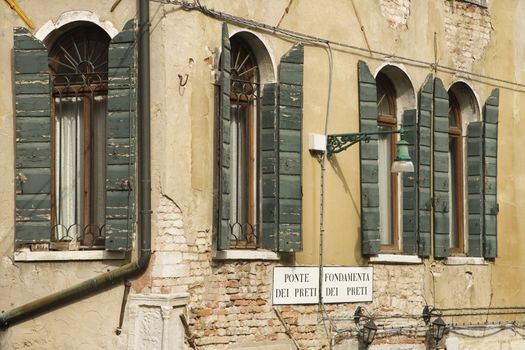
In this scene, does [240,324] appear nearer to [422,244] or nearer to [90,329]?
[90,329]

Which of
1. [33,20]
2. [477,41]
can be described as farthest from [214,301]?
[477,41]

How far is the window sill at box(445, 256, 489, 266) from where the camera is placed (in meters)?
15.4

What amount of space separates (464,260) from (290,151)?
3452mm

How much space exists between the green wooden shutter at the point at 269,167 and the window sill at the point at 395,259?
170cm

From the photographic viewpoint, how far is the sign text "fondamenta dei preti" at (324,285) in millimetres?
13195

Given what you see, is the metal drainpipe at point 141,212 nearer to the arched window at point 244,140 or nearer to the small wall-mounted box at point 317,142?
the arched window at point 244,140

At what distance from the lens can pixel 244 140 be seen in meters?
13.2

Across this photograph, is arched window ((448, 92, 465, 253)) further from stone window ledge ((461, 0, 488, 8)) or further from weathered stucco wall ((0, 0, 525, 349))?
stone window ledge ((461, 0, 488, 8))

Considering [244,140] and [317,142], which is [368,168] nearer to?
[317,142]

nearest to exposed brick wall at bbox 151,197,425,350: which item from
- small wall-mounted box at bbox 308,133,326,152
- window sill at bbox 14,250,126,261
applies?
window sill at bbox 14,250,126,261

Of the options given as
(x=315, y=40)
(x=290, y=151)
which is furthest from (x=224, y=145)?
(x=315, y=40)

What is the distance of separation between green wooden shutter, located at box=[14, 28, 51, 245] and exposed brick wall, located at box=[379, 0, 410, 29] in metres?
4.32

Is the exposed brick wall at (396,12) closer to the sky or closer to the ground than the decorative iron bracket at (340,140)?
closer to the sky

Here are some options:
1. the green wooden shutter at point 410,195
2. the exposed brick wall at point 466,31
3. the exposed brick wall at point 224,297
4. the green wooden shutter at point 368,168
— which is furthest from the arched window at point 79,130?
the exposed brick wall at point 466,31
